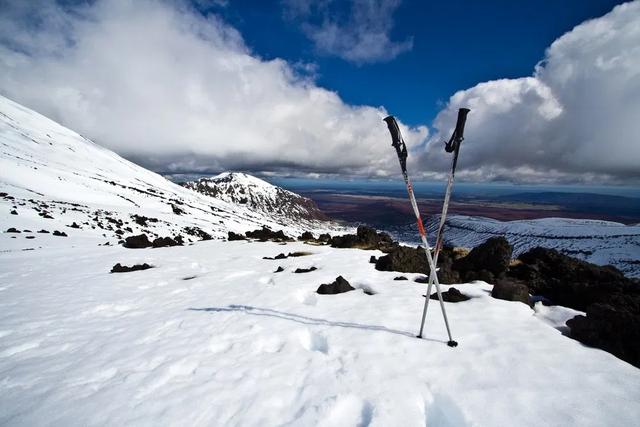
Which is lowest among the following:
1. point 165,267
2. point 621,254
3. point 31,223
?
point 621,254

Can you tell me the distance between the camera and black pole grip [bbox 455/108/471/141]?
5988mm

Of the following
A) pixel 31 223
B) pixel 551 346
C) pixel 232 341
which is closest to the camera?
pixel 551 346

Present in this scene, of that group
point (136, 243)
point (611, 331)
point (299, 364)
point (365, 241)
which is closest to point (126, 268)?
point (136, 243)

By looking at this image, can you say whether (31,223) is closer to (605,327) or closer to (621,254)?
(605,327)

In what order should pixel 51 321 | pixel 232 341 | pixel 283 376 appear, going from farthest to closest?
pixel 51 321 → pixel 232 341 → pixel 283 376

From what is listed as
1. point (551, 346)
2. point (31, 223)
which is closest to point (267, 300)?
point (551, 346)

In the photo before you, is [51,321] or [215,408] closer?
[215,408]

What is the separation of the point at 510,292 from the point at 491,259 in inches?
165

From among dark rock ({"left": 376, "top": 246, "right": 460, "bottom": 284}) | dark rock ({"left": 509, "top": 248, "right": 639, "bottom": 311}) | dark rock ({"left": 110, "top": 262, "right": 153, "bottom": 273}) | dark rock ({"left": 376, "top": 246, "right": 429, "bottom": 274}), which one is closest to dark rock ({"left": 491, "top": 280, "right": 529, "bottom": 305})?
dark rock ({"left": 509, "top": 248, "right": 639, "bottom": 311})

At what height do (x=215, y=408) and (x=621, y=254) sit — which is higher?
(x=215, y=408)

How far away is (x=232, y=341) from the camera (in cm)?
752

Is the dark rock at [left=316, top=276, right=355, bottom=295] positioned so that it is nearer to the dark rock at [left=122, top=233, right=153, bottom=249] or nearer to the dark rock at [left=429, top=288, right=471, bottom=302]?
the dark rock at [left=429, top=288, right=471, bottom=302]

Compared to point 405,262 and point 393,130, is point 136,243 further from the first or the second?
point 393,130

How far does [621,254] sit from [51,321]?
22063cm
